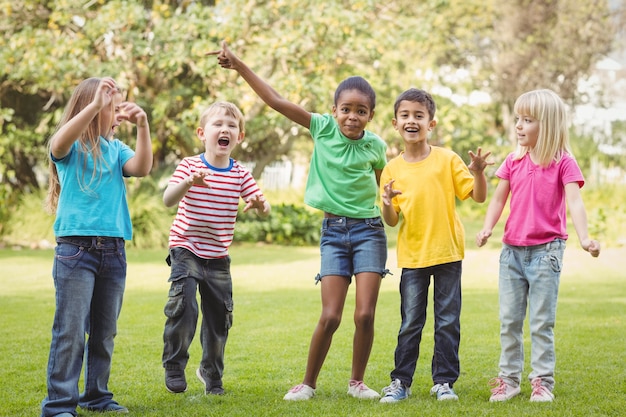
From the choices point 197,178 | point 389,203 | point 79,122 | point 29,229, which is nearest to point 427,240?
point 389,203

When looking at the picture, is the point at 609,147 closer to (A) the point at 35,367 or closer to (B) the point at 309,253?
(B) the point at 309,253

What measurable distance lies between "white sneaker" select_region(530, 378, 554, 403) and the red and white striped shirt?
1.82 m

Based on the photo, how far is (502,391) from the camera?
14.7 ft

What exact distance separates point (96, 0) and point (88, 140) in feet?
35.7

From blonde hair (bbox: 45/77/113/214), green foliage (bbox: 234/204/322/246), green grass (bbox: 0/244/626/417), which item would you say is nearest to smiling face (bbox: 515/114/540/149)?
green grass (bbox: 0/244/626/417)

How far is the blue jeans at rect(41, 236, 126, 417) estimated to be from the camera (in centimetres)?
390

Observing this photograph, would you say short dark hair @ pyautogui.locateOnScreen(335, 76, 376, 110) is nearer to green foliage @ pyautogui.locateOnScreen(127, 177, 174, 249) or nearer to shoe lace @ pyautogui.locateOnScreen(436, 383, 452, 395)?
→ shoe lace @ pyautogui.locateOnScreen(436, 383, 452, 395)

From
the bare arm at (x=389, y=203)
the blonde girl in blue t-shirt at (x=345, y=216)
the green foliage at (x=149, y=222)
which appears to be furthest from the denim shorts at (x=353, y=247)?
the green foliage at (x=149, y=222)

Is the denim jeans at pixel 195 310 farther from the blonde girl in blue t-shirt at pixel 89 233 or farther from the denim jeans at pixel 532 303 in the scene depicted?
the denim jeans at pixel 532 303

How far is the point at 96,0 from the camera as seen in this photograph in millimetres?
14156

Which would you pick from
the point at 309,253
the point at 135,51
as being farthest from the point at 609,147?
the point at 135,51

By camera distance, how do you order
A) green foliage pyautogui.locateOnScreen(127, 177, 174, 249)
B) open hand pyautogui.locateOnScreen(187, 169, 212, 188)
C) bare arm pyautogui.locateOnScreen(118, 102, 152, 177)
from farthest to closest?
1. green foliage pyautogui.locateOnScreen(127, 177, 174, 249)
2. open hand pyautogui.locateOnScreen(187, 169, 212, 188)
3. bare arm pyautogui.locateOnScreen(118, 102, 152, 177)

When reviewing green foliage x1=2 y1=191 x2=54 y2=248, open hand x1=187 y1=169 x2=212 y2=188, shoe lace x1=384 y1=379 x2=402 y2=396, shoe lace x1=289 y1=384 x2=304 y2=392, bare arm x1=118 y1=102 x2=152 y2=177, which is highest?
bare arm x1=118 y1=102 x2=152 y2=177

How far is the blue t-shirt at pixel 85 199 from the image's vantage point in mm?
3973
